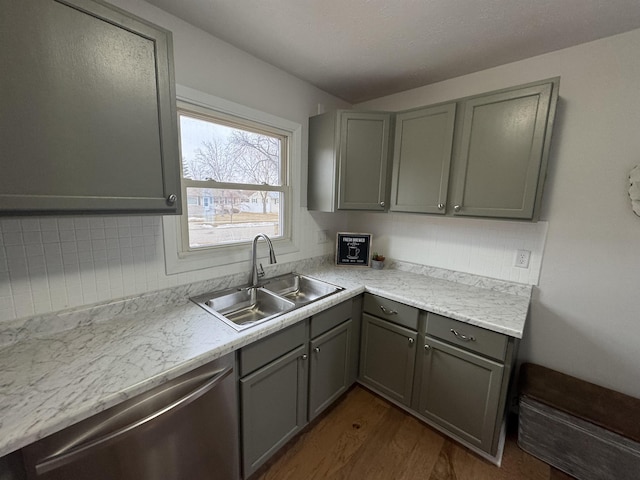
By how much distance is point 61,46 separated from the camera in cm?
81

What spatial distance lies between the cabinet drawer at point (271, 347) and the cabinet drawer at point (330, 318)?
0.27ft

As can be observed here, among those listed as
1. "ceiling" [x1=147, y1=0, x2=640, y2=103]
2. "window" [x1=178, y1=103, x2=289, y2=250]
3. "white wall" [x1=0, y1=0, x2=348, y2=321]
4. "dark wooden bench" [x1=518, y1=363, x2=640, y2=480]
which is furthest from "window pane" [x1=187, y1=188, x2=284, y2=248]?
"dark wooden bench" [x1=518, y1=363, x2=640, y2=480]

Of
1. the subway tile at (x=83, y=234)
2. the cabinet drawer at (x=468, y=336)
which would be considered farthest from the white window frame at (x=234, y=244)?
the cabinet drawer at (x=468, y=336)

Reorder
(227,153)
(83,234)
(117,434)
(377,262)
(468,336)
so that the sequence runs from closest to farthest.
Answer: (117,434), (83,234), (468,336), (227,153), (377,262)

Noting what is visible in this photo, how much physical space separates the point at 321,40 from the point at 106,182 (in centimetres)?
133

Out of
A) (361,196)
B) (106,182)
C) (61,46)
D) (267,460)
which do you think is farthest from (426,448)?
(61,46)

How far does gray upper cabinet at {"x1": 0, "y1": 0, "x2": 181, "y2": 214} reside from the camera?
75 cm

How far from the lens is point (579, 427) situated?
1.34 meters

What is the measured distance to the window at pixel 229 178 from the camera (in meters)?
1.52

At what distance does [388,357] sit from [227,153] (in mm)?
1746

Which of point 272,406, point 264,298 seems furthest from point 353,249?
point 272,406

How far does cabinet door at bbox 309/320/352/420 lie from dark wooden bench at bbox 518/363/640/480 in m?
1.05

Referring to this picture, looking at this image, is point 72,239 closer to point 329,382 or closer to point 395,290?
point 329,382

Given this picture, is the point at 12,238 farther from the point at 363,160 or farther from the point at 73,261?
the point at 363,160
